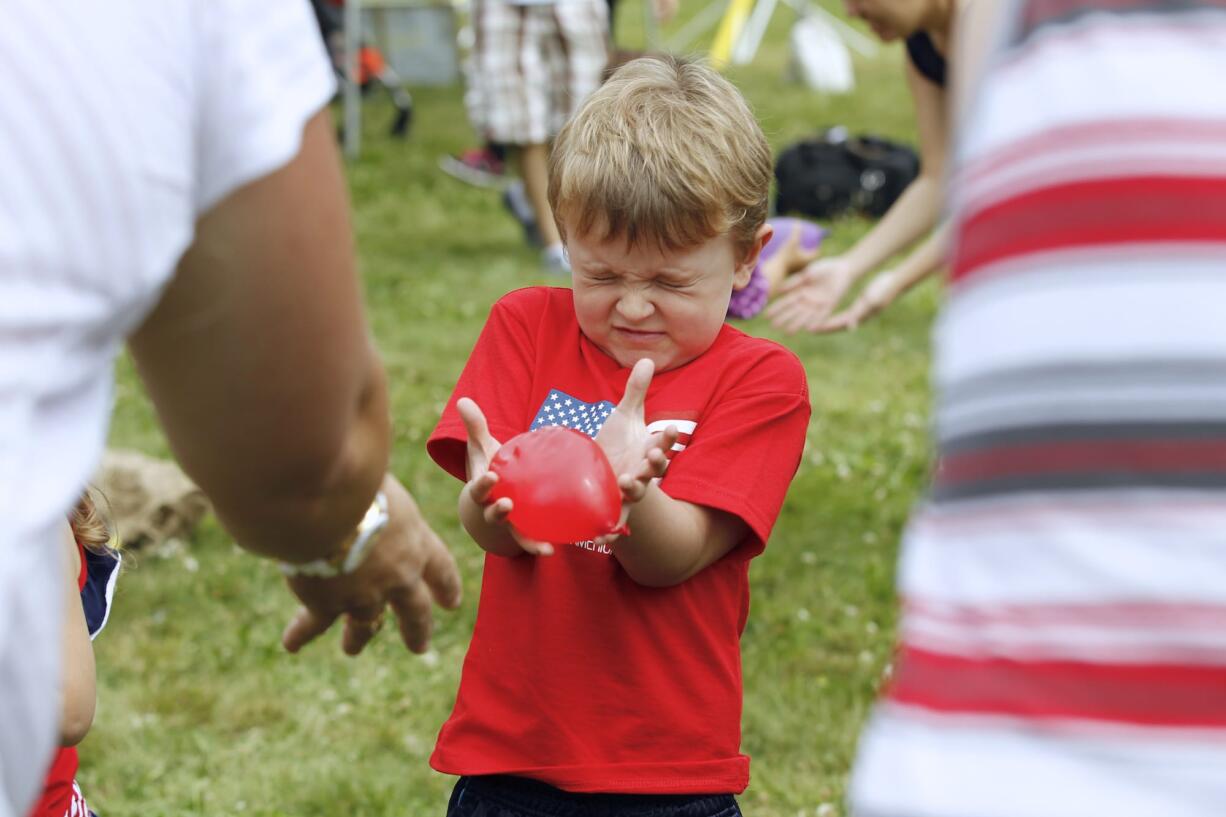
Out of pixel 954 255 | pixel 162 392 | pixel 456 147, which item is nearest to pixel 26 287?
pixel 162 392

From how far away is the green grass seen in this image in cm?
344

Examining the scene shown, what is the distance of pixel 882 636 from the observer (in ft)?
13.2

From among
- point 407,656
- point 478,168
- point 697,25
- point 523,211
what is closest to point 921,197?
point 407,656

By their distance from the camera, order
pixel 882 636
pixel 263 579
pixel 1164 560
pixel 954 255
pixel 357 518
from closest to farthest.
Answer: pixel 1164 560
pixel 954 255
pixel 357 518
pixel 882 636
pixel 263 579

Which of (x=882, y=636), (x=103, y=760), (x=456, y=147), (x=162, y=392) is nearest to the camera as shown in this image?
(x=162, y=392)

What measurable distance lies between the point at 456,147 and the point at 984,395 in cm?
949

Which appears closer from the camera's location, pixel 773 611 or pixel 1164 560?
pixel 1164 560

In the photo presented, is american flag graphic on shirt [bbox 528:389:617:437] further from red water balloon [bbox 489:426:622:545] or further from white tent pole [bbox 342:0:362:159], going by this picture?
white tent pole [bbox 342:0:362:159]

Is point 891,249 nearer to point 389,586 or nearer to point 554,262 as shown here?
point 389,586

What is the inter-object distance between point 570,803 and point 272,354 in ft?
3.52

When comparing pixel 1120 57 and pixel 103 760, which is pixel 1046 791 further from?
pixel 103 760

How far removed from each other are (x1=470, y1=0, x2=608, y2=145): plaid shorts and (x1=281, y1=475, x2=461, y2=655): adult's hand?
209 inches

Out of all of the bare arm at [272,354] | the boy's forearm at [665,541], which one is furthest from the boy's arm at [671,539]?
the bare arm at [272,354]

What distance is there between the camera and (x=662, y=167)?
2.01 meters
